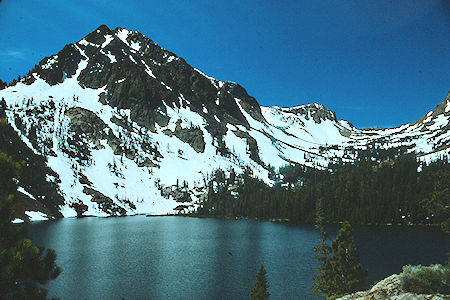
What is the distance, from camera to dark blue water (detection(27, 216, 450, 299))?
50469 millimetres

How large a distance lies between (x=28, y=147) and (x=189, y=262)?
179 metres

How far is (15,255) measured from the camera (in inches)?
415

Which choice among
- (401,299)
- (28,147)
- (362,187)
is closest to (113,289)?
(401,299)

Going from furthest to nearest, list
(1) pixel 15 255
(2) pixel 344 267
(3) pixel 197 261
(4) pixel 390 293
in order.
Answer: (3) pixel 197 261 → (2) pixel 344 267 → (4) pixel 390 293 → (1) pixel 15 255

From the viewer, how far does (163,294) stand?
48.8 meters

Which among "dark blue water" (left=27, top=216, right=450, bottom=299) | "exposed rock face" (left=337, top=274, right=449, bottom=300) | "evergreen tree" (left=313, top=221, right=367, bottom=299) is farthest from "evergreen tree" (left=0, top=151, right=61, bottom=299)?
"dark blue water" (left=27, top=216, right=450, bottom=299)

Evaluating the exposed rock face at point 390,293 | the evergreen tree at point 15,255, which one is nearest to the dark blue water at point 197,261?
the exposed rock face at point 390,293

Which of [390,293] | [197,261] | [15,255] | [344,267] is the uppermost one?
[15,255]

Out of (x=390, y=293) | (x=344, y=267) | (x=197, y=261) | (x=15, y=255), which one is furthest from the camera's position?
(x=197, y=261)

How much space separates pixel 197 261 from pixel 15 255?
64746mm

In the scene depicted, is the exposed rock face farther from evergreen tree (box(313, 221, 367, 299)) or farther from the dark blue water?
the dark blue water

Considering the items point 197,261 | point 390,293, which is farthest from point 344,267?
point 197,261

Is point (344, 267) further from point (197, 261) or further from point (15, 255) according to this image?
point (197, 261)

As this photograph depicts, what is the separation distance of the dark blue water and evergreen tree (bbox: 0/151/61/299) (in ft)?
132
